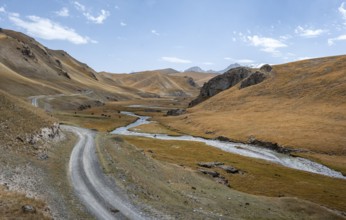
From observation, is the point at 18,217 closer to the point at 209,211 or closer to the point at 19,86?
the point at 209,211

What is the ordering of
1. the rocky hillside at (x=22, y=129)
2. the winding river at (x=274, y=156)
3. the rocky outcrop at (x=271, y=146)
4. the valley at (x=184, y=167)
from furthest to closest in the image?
the rocky outcrop at (x=271, y=146)
the winding river at (x=274, y=156)
the rocky hillside at (x=22, y=129)
the valley at (x=184, y=167)

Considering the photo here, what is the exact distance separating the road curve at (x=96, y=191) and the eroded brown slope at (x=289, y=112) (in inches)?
2851

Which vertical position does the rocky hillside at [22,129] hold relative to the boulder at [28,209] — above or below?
above

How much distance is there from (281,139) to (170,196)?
3051 inches

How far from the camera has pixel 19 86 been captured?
191500 mm

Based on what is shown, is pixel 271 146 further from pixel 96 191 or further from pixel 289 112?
pixel 96 191

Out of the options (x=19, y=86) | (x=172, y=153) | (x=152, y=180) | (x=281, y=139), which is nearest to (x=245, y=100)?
(x=281, y=139)

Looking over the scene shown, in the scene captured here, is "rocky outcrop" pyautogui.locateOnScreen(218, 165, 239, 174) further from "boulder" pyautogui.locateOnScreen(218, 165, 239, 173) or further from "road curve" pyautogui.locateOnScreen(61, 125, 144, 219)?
"road curve" pyautogui.locateOnScreen(61, 125, 144, 219)

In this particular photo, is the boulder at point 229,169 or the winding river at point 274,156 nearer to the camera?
the boulder at point 229,169

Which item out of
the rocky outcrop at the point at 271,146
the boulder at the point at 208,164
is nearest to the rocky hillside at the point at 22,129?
the boulder at the point at 208,164

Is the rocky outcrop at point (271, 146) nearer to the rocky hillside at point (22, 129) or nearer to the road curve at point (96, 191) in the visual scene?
the road curve at point (96, 191)

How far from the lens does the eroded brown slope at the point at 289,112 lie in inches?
4157

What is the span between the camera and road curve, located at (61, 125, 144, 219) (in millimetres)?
28344

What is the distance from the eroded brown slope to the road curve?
7240 cm
